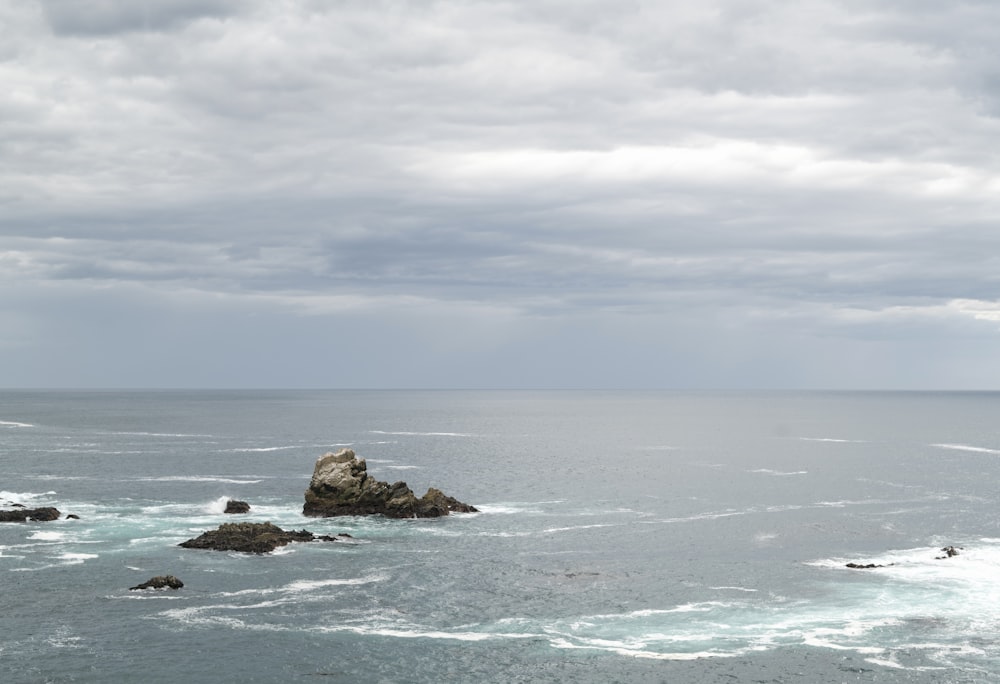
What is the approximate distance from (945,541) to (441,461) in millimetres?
103174

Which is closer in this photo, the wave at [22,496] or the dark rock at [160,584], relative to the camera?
the dark rock at [160,584]

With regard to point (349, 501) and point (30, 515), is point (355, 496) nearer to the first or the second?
point (349, 501)

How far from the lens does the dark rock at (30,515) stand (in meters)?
108

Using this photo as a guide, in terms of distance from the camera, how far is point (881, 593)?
7912 centimetres

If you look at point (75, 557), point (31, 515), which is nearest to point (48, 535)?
point (31, 515)

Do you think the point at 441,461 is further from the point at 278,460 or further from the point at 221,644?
the point at 221,644

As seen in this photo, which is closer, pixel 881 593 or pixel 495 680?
pixel 495 680

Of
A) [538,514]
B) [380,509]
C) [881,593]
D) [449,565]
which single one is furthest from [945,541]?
[380,509]

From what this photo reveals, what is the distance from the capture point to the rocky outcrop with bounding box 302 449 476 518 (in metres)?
117

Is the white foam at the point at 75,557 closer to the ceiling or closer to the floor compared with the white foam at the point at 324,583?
closer to the ceiling

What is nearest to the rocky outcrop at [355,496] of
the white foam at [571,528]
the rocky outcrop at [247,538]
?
the white foam at [571,528]

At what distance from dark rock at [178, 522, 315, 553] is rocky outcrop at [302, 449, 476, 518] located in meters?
17.7

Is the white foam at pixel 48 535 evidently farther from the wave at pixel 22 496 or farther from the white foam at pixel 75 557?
the wave at pixel 22 496

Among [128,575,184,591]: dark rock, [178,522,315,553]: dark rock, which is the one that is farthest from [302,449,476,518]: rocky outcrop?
[128,575,184,591]: dark rock
